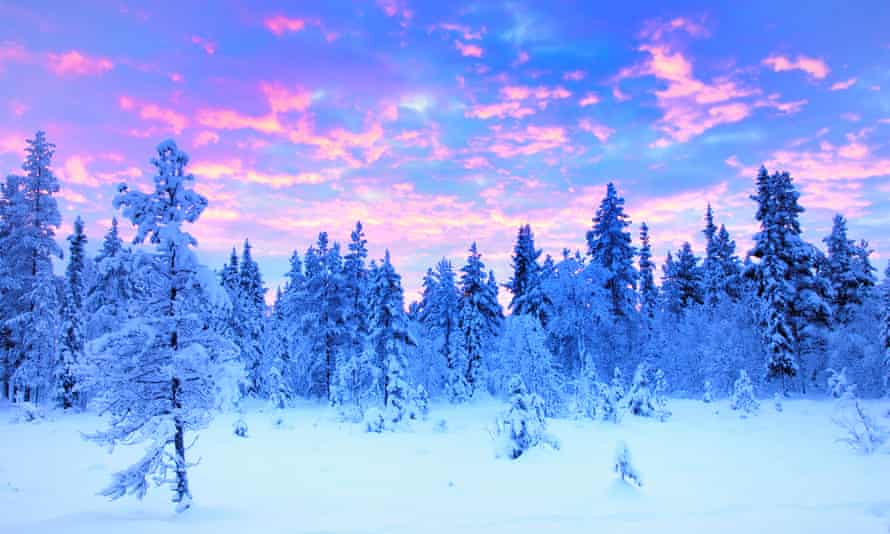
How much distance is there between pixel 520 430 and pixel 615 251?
25.2 m

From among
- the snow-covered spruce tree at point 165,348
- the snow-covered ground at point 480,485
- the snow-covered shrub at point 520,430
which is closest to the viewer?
the snow-covered ground at point 480,485

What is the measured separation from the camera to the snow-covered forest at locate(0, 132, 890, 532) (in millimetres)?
9656

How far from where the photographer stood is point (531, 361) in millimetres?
27531

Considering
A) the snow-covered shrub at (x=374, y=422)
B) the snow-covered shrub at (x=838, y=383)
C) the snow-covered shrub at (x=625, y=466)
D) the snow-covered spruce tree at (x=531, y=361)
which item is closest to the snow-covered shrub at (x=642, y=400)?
the snow-covered spruce tree at (x=531, y=361)

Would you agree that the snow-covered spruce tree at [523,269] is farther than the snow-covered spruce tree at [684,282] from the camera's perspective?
No

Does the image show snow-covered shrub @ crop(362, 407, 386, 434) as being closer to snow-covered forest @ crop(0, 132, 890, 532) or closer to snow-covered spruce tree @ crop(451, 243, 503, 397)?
snow-covered forest @ crop(0, 132, 890, 532)

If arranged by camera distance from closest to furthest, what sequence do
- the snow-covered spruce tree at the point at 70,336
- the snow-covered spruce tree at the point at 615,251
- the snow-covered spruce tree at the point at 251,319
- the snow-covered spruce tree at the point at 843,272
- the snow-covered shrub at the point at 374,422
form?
the snow-covered shrub at the point at 374,422 < the snow-covered spruce tree at the point at 70,336 < the snow-covered spruce tree at the point at 843,272 < the snow-covered spruce tree at the point at 615,251 < the snow-covered spruce tree at the point at 251,319

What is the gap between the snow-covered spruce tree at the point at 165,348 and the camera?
9.30 metres

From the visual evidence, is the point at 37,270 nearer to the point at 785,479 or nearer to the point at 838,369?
the point at 785,479

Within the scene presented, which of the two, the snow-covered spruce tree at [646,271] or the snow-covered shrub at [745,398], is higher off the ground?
the snow-covered spruce tree at [646,271]

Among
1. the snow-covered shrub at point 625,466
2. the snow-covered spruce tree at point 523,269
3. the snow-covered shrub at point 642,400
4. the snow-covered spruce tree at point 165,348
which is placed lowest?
the snow-covered shrub at point 642,400

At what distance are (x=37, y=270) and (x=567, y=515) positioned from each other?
110ft

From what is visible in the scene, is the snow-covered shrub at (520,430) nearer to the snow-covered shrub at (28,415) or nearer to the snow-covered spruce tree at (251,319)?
the snow-covered shrub at (28,415)

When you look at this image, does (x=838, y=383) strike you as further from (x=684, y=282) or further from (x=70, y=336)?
(x=70, y=336)
